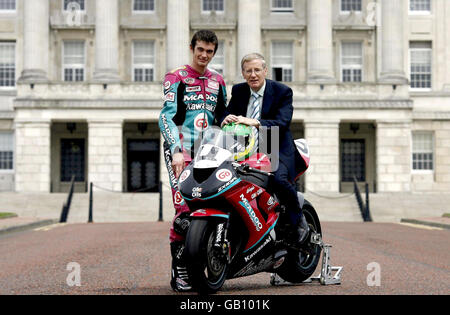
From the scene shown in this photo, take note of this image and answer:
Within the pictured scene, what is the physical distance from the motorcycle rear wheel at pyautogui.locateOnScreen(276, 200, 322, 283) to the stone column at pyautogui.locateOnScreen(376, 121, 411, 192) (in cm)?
3295

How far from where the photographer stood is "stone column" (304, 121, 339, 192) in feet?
131

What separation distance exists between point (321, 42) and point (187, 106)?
35253 mm

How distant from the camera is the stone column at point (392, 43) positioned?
1649 inches

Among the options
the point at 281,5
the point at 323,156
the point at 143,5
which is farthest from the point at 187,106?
the point at 281,5

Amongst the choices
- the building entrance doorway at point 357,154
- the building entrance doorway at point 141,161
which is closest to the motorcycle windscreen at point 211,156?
the building entrance doorway at point 141,161

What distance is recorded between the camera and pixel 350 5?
45.3 meters

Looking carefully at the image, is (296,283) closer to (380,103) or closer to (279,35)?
(380,103)

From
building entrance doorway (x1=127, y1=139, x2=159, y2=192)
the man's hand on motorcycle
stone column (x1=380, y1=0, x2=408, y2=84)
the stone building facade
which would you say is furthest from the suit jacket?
building entrance doorway (x1=127, y1=139, x2=159, y2=192)

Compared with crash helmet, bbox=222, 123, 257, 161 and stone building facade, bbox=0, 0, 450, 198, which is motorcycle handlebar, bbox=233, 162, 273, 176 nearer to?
crash helmet, bbox=222, 123, 257, 161

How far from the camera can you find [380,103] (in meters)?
40.8

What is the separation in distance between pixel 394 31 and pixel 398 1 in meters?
1.54

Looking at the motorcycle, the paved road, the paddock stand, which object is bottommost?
the paved road
